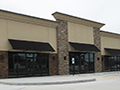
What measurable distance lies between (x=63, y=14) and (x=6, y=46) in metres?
8.88

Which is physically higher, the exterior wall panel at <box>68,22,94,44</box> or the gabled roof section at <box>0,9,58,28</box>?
the gabled roof section at <box>0,9,58,28</box>

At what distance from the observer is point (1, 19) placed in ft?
63.3

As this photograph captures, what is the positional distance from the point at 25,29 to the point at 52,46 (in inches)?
168

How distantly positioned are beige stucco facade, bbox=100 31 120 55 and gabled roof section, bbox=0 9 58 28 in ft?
34.3

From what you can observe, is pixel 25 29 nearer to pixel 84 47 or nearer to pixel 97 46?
pixel 84 47

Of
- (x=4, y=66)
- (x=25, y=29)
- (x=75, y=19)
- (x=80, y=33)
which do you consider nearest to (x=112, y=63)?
(x=80, y=33)

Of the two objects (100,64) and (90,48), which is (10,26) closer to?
(90,48)

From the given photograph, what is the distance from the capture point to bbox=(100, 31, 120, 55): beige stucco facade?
1191 inches

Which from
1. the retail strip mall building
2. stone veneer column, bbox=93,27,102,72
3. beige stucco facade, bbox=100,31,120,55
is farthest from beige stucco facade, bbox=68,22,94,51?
beige stucco facade, bbox=100,31,120,55

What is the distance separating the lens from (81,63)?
2630 centimetres

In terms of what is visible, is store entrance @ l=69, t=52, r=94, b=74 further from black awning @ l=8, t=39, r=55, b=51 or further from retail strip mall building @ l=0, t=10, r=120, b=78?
black awning @ l=8, t=39, r=55, b=51

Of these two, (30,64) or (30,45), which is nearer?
(30,45)

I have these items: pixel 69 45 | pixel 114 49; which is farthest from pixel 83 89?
pixel 114 49

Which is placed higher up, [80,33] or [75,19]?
[75,19]
